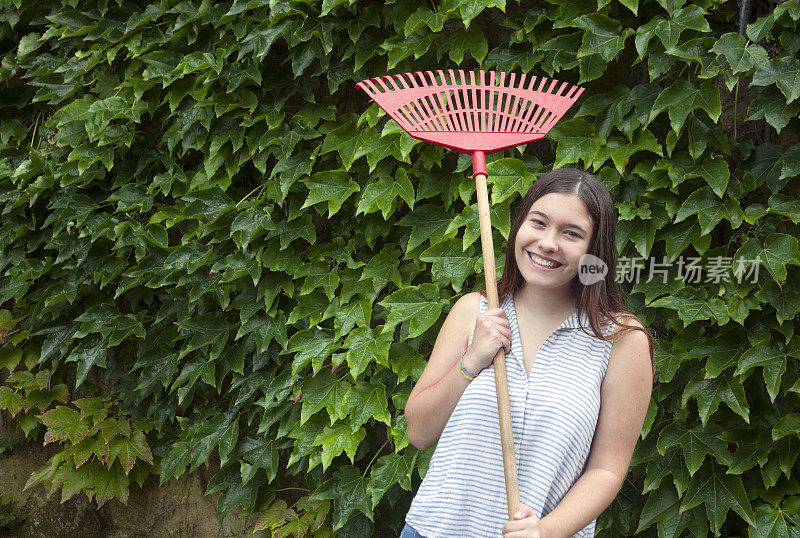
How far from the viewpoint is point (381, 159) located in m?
2.56

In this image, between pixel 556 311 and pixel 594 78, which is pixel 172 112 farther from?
pixel 556 311

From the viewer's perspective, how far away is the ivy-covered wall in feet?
6.86

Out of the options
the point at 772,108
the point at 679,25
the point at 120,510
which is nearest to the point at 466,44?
the point at 679,25

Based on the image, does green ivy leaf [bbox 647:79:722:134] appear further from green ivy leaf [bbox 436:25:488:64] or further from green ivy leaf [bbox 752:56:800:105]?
green ivy leaf [bbox 436:25:488:64]

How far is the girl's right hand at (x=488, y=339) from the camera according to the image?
51.4 inches

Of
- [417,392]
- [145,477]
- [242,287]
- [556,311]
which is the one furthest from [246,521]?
[556,311]

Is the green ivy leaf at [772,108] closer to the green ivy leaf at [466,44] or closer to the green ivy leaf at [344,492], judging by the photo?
the green ivy leaf at [466,44]

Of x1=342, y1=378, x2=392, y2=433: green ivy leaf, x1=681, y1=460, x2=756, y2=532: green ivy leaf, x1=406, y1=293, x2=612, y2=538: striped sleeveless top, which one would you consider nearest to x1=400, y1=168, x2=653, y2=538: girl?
x1=406, y1=293, x2=612, y2=538: striped sleeveless top

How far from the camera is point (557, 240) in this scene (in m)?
1.36

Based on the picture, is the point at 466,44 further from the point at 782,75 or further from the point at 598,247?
the point at 598,247

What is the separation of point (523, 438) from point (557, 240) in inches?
14.2

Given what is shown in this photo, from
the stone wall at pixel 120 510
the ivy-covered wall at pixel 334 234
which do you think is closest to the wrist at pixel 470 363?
the ivy-covered wall at pixel 334 234

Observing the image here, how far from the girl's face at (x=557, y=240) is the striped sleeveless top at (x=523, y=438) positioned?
0.10m

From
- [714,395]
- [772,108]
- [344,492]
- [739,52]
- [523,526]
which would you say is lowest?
[344,492]
